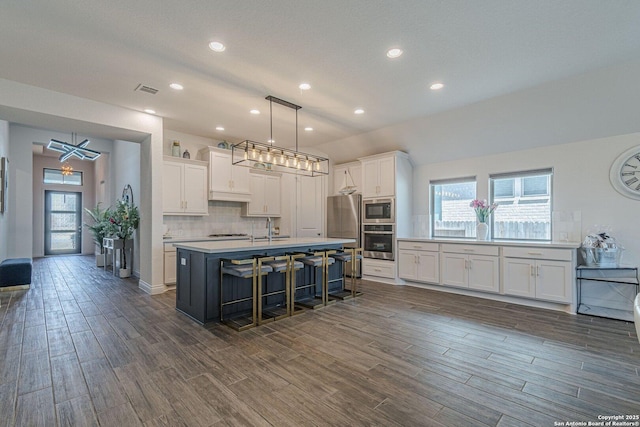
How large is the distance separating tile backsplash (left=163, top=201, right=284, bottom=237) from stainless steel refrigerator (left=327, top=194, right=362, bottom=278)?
4.28 ft

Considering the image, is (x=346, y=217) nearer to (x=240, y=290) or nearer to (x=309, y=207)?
(x=309, y=207)

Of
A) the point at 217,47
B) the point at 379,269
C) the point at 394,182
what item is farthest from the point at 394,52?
the point at 379,269

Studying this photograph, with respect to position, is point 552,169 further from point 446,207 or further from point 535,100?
point 446,207

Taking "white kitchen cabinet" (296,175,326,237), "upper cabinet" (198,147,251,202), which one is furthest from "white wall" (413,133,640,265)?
Answer: "upper cabinet" (198,147,251,202)

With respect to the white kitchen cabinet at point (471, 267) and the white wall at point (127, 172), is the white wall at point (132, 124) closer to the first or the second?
the white wall at point (127, 172)

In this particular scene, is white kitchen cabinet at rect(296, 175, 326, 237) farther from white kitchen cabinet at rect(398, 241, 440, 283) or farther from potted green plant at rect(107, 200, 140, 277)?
potted green plant at rect(107, 200, 140, 277)

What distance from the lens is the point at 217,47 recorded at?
9.67 feet

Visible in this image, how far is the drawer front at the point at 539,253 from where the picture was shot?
3986mm

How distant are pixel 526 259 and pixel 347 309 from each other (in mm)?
2676

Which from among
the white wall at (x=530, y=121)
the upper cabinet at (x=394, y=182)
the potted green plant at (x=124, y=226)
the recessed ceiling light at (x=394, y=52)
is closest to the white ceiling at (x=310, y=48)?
the recessed ceiling light at (x=394, y=52)

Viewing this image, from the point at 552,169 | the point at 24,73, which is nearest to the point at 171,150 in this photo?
the point at 24,73

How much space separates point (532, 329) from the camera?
341 cm

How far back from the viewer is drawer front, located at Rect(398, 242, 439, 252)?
5.27m

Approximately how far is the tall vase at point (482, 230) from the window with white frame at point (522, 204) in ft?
1.11
